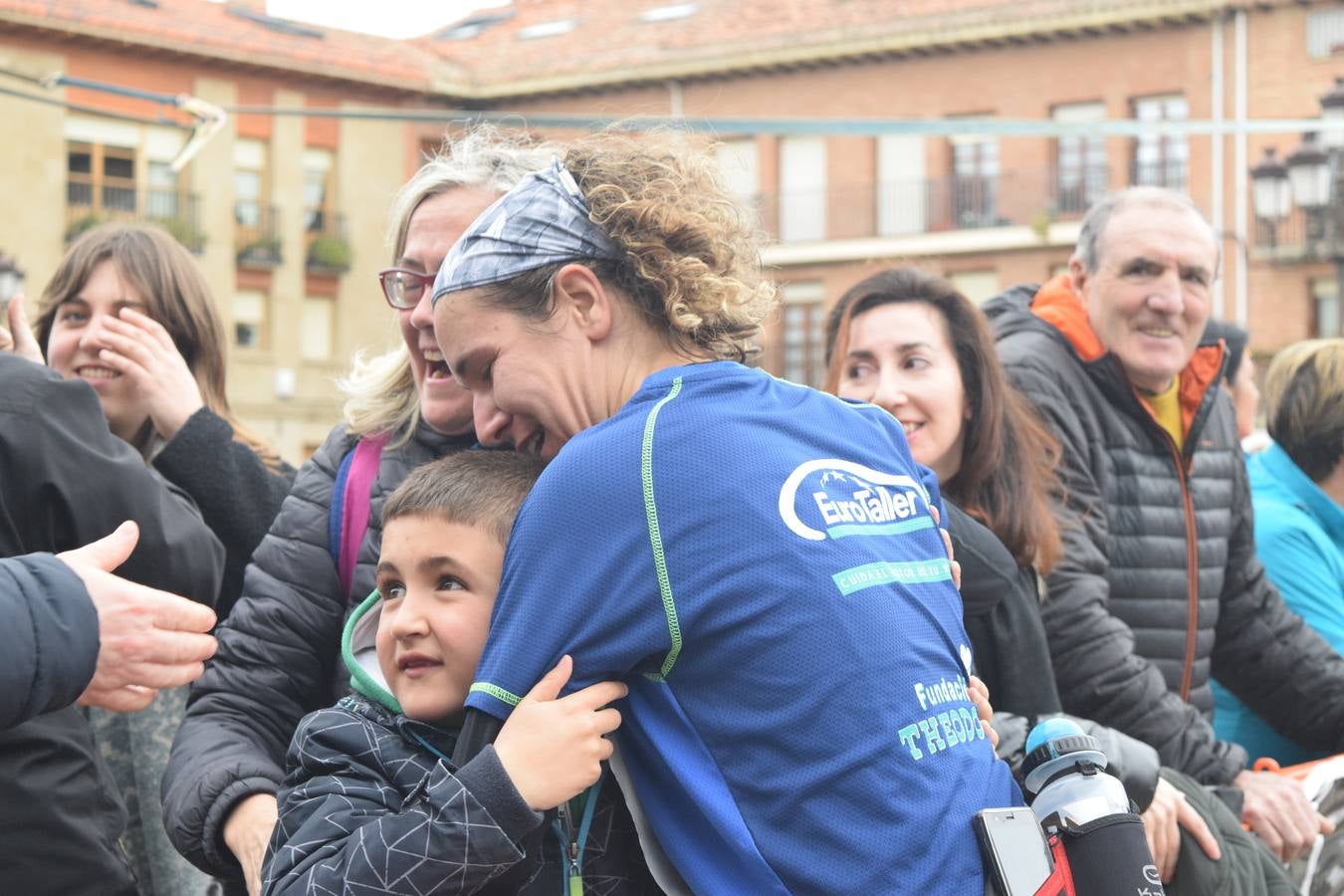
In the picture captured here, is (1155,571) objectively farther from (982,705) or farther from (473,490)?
(473,490)

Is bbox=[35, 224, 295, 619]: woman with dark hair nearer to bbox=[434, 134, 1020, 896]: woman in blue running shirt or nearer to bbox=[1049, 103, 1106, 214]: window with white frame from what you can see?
bbox=[434, 134, 1020, 896]: woman in blue running shirt

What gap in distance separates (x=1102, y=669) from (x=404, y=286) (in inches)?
74.0

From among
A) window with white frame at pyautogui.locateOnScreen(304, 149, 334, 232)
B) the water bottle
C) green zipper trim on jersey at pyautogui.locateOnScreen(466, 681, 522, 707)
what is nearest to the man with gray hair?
the water bottle

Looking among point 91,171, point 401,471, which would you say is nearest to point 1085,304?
point 401,471

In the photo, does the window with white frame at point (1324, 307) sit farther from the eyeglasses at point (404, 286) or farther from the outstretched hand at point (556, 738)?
the outstretched hand at point (556, 738)

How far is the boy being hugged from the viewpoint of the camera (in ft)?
7.39

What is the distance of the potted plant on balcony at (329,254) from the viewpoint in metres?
36.5

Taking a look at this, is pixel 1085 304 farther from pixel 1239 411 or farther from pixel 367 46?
pixel 367 46

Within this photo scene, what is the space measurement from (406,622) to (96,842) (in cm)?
93

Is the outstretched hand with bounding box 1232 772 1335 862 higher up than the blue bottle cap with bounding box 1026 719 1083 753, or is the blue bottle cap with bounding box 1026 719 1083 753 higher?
the blue bottle cap with bounding box 1026 719 1083 753

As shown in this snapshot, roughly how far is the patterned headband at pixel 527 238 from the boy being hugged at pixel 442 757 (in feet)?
1.06

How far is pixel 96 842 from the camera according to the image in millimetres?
3104

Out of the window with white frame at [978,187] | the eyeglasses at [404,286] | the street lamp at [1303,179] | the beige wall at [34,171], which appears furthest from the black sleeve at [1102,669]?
the beige wall at [34,171]

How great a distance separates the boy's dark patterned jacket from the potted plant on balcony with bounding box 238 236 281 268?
34.1 m
